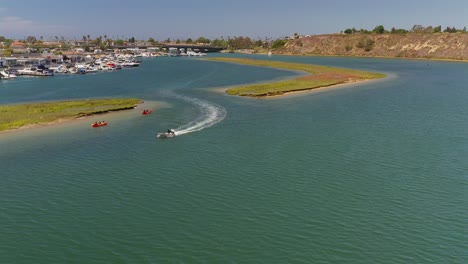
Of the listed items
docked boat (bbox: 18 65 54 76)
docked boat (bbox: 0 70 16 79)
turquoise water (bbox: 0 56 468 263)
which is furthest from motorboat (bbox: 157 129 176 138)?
docked boat (bbox: 18 65 54 76)

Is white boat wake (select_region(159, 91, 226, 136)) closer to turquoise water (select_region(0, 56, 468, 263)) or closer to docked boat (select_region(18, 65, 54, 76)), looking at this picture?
turquoise water (select_region(0, 56, 468, 263))

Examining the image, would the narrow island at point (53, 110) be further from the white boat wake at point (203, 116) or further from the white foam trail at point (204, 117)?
the white foam trail at point (204, 117)

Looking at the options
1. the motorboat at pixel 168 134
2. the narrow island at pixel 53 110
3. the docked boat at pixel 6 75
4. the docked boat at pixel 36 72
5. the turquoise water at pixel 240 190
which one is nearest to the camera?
the turquoise water at pixel 240 190

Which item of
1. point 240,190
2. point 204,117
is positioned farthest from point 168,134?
point 240,190

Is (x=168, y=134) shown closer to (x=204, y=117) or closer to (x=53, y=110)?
(x=204, y=117)

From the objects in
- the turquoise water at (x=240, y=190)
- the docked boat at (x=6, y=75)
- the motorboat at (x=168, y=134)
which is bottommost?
the turquoise water at (x=240, y=190)

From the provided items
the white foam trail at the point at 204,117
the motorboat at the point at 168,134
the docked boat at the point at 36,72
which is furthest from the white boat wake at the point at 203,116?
the docked boat at the point at 36,72
